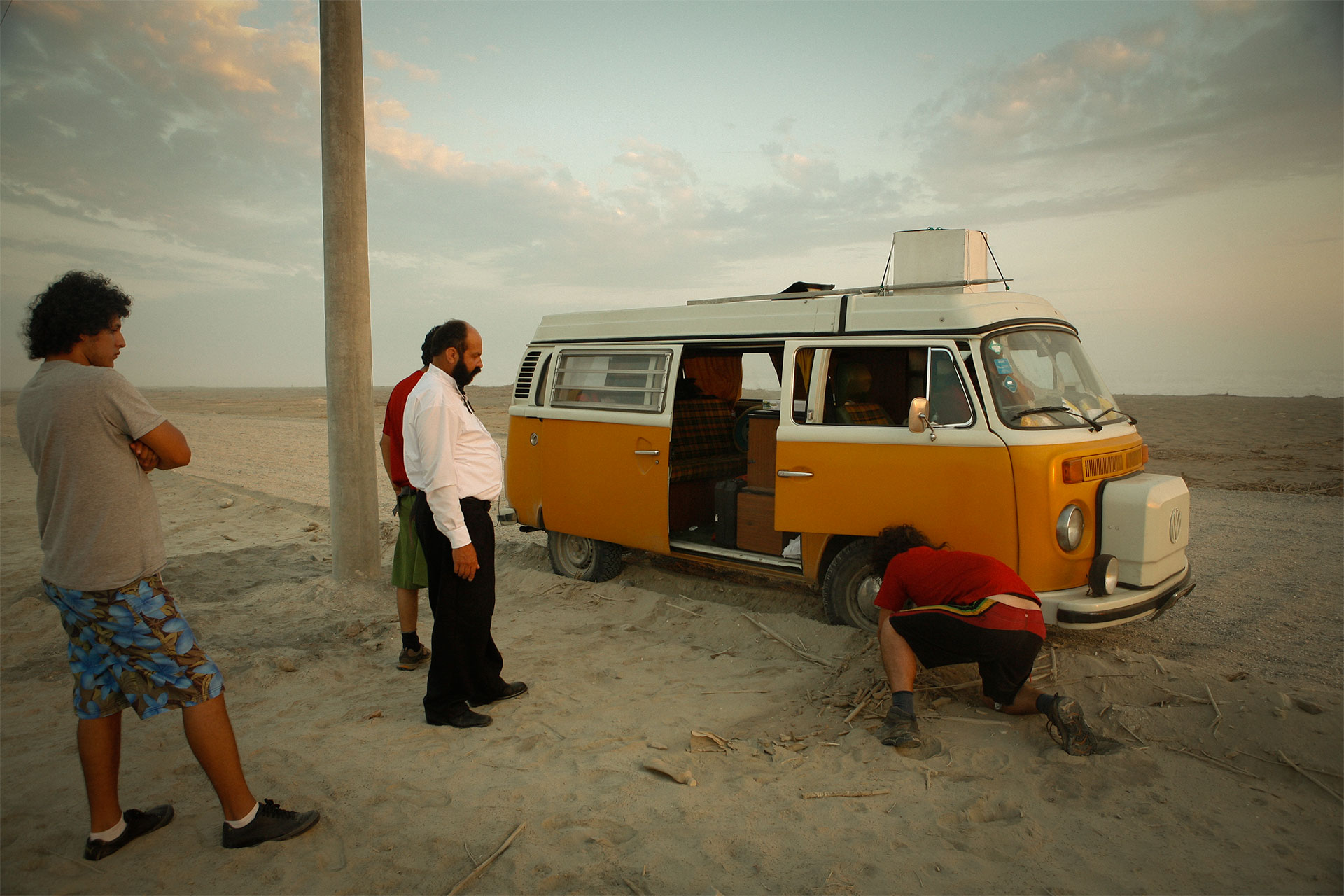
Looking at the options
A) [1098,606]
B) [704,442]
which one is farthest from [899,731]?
[704,442]

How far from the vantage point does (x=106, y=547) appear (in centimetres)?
281

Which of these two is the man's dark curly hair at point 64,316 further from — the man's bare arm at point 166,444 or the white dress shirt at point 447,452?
the white dress shirt at point 447,452

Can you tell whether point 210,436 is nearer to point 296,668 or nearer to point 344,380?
point 344,380

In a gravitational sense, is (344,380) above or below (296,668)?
above

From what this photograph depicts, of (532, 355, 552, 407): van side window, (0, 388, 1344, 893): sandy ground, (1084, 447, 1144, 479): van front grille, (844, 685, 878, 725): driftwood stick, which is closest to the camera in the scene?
(0, 388, 1344, 893): sandy ground

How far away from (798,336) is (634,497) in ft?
6.54

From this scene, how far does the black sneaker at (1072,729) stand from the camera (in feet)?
12.1

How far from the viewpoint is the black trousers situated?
4.04m

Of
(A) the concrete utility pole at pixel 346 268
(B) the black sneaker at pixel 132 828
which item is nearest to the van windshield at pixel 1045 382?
(B) the black sneaker at pixel 132 828

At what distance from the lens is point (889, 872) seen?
297 cm

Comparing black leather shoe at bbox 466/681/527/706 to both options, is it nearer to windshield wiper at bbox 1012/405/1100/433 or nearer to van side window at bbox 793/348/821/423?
van side window at bbox 793/348/821/423

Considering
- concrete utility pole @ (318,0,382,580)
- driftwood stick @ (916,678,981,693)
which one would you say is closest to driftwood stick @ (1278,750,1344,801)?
driftwood stick @ (916,678,981,693)

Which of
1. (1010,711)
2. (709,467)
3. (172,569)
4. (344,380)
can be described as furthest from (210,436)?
(1010,711)

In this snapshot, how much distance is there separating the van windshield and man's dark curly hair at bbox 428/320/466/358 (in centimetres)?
322
